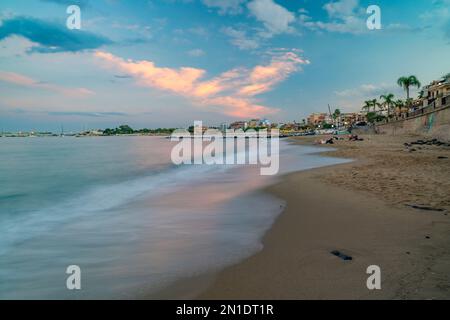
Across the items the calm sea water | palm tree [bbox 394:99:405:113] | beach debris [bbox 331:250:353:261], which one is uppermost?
palm tree [bbox 394:99:405:113]

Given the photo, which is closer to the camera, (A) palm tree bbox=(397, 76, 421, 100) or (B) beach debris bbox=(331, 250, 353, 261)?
(B) beach debris bbox=(331, 250, 353, 261)

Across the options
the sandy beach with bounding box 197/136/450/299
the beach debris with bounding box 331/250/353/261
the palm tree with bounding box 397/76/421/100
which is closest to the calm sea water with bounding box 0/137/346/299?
the sandy beach with bounding box 197/136/450/299

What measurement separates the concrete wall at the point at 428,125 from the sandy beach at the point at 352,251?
102 ft

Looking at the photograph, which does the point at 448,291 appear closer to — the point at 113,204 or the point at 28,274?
the point at 28,274

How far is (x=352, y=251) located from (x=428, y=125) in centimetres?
4607

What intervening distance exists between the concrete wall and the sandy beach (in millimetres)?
31162

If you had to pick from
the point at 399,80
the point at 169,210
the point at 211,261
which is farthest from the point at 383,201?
the point at 399,80

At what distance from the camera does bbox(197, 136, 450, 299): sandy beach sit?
3.78 m

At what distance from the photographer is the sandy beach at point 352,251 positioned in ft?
12.4

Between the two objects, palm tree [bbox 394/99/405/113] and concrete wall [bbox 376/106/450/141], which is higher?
palm tree [bbox 394/99/405/113]

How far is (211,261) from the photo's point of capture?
5062 mm

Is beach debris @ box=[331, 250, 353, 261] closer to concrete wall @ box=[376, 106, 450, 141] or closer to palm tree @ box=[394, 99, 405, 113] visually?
concrete wall @ box=[376, 106, 450, 141]


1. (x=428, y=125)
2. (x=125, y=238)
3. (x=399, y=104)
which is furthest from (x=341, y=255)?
(x=399, y=104)

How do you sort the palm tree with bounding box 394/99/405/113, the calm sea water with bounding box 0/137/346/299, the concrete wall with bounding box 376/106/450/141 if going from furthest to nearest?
the palm tree with bounding box 394/99/405/113 < the concrete wall with bounding box 376/106/450/141 < the calm sea water with bounding box 0/137/346/299
